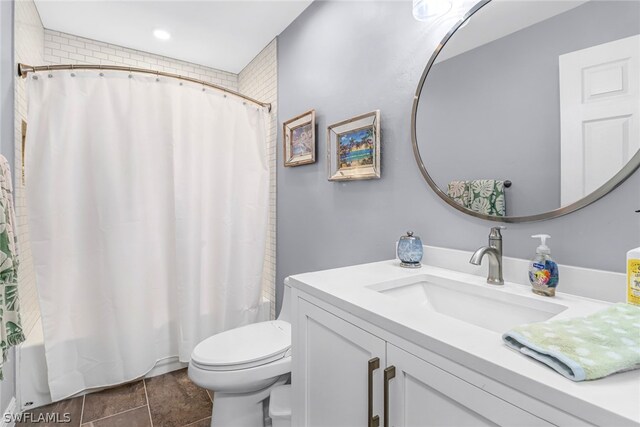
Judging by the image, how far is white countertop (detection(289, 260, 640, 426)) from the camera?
43cm

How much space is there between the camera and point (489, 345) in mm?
590

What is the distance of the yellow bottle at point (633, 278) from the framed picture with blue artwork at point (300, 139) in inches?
61.2

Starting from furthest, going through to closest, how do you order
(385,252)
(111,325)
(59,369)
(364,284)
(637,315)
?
(111,325) < (59,369) < (385,252) < (364,284) < (637,315)

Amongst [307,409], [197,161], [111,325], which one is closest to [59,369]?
[111,325]

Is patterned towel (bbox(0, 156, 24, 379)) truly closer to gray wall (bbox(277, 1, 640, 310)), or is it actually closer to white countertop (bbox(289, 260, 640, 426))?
white countertop (bbox(289, 260, 640, 426))

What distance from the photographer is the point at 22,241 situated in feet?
Result: 6.11

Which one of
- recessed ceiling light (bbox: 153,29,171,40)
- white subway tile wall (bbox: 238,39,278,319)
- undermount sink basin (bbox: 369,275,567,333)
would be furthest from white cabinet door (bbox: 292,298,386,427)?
recessed ceiling light (bbox: 153,29,171,40)

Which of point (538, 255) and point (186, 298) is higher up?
point (538, 255)

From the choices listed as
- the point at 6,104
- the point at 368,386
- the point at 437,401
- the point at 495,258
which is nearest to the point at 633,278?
the point at 495,258

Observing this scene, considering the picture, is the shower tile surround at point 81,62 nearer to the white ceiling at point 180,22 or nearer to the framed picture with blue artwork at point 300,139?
the white ceiling at point 180,22

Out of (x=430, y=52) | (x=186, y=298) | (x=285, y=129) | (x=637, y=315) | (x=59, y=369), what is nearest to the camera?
(x=637, y=315)

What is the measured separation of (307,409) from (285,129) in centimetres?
182

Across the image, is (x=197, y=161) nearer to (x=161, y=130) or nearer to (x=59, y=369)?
(x=161, y=130)

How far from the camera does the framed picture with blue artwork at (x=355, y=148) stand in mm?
1548
